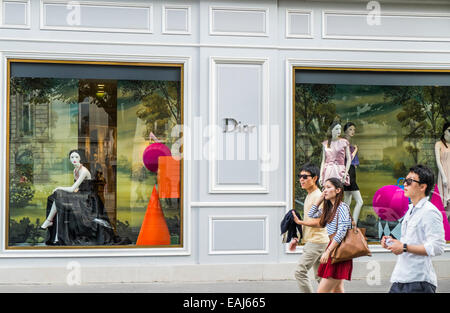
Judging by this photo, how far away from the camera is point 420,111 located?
35.4ft

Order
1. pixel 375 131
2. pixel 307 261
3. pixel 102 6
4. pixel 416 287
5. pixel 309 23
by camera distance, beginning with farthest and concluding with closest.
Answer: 1. pixel 375 131
2. pixel 309 23
3. pixel 102 6
4. pixel 307 261
5. pixel 416 287

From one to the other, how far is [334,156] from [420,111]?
1.69 meters

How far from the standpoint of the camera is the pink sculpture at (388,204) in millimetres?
10594

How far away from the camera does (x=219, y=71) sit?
9.95 m

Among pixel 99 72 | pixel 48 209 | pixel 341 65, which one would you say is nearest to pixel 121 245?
pixel 48 209

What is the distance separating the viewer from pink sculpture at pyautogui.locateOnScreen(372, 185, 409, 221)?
34.8 ft

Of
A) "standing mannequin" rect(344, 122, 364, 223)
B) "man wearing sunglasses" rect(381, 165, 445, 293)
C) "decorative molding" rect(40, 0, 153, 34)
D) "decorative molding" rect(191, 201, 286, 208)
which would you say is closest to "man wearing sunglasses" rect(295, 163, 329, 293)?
"man wearing sunglasses" rect(381, 165, 445, 293)

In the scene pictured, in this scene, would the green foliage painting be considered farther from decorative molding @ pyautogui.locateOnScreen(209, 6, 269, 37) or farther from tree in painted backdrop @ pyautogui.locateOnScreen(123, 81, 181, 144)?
tree in painted backdrop @ pyautogui.locateOnScreen(123, 81, 181, 144)

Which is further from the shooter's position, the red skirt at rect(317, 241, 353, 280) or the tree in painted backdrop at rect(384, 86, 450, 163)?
the tree in painted backdrop at rect(384, 86, 450, 163)

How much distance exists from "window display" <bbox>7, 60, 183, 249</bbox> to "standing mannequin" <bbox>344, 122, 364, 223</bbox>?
2.80 metres

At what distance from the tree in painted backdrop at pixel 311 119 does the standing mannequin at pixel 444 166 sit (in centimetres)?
193

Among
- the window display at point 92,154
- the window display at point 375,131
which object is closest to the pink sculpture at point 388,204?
the window display at point 375,131

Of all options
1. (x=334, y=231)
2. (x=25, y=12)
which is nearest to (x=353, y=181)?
(x=334, y=231)

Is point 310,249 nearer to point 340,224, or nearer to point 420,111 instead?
point 340,224
